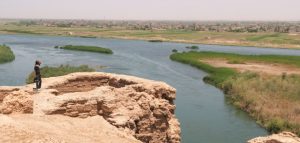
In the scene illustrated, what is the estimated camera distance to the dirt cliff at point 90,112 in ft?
31.3

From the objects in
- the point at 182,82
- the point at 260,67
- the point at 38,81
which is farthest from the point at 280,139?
the point at 260,67

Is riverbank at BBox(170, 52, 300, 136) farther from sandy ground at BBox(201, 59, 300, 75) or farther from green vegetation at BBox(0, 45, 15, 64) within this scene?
green vegetation at BBox(0, 45, 15, 64)

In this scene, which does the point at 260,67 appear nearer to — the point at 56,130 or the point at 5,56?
the point at 5,56

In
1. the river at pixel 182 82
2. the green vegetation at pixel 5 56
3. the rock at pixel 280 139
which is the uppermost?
the rock at pixel 280 139

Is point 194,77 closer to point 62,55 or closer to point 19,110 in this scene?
point 62,55

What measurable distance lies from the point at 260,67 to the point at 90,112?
3528 cm

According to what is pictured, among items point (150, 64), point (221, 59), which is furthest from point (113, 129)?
point (221, 59)

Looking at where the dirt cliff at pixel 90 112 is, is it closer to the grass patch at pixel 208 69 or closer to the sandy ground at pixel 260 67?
the grass patch at pixel 208 69

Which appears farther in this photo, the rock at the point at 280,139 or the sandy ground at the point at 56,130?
the rock at the point at 280,139

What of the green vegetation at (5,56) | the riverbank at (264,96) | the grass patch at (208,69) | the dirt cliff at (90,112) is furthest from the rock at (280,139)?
the green vegetation at (5,56)

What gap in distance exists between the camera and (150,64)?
45.2 m

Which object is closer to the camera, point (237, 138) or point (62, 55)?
point (237, 138)

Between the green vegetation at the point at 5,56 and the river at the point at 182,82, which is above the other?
the green vegetation at the point at 5,56

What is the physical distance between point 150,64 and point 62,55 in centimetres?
1176
